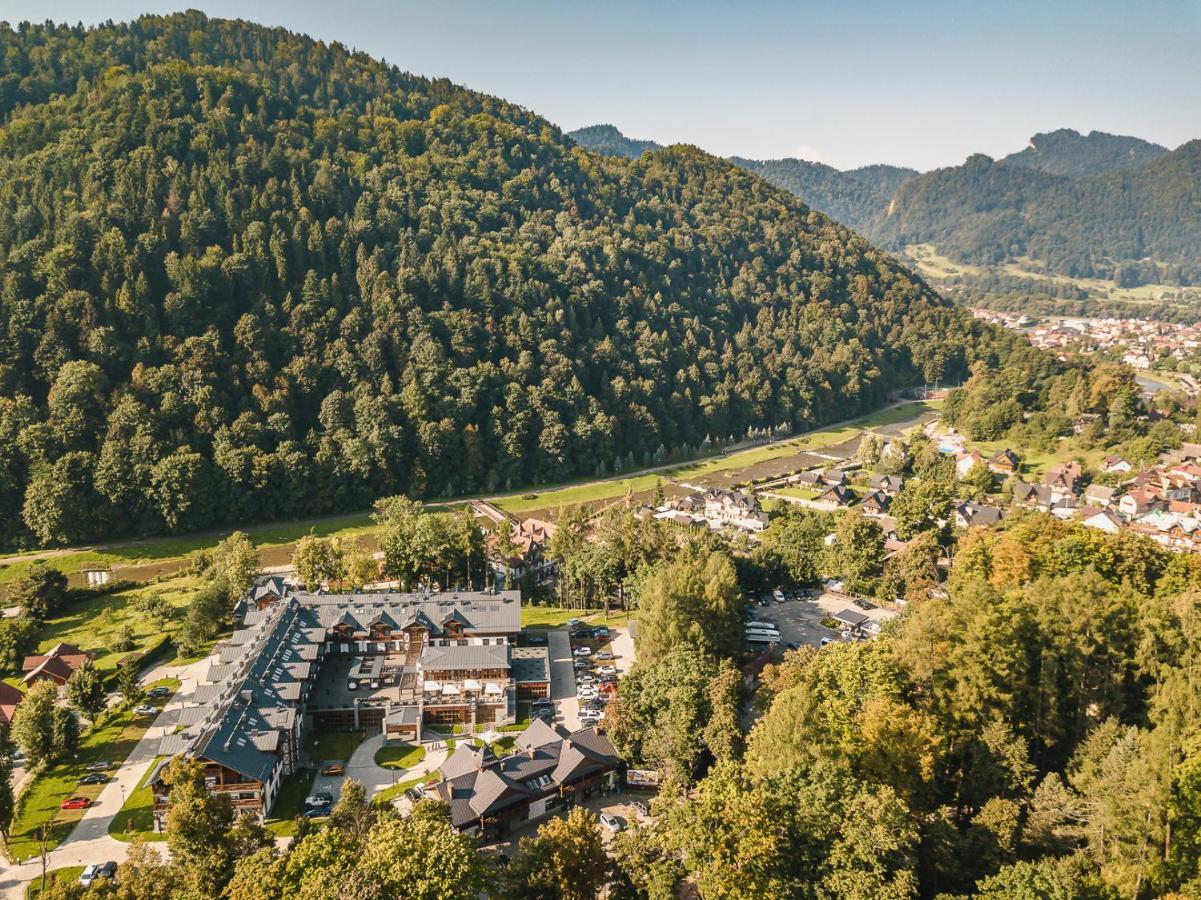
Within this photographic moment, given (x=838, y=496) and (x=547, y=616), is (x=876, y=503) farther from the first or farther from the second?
(x=547, y=616)

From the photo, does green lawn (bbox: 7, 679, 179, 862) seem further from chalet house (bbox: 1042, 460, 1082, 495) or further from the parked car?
chalet house (bbox: 1042, 460, 1082, 495)

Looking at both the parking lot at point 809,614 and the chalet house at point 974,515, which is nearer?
the parking lot at point 809,614

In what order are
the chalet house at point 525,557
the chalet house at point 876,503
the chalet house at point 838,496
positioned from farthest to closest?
the chalet house at point 838,496 → the chalet house at point 876,503 → the chalet house at point 525,557

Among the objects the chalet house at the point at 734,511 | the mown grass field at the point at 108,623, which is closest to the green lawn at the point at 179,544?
the mown grass field at the point at 108,623

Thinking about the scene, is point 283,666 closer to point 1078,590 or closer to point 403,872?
point 403,872

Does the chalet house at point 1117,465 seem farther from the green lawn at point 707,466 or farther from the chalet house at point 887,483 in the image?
the green lawn at point 707,466

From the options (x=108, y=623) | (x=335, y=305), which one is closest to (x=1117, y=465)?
(x=335, y=305)

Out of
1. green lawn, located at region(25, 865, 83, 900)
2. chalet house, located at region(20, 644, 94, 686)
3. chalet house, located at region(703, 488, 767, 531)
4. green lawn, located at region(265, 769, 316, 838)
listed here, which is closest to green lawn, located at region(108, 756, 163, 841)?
green lawn, located at region(25, 865, 83, 900)
